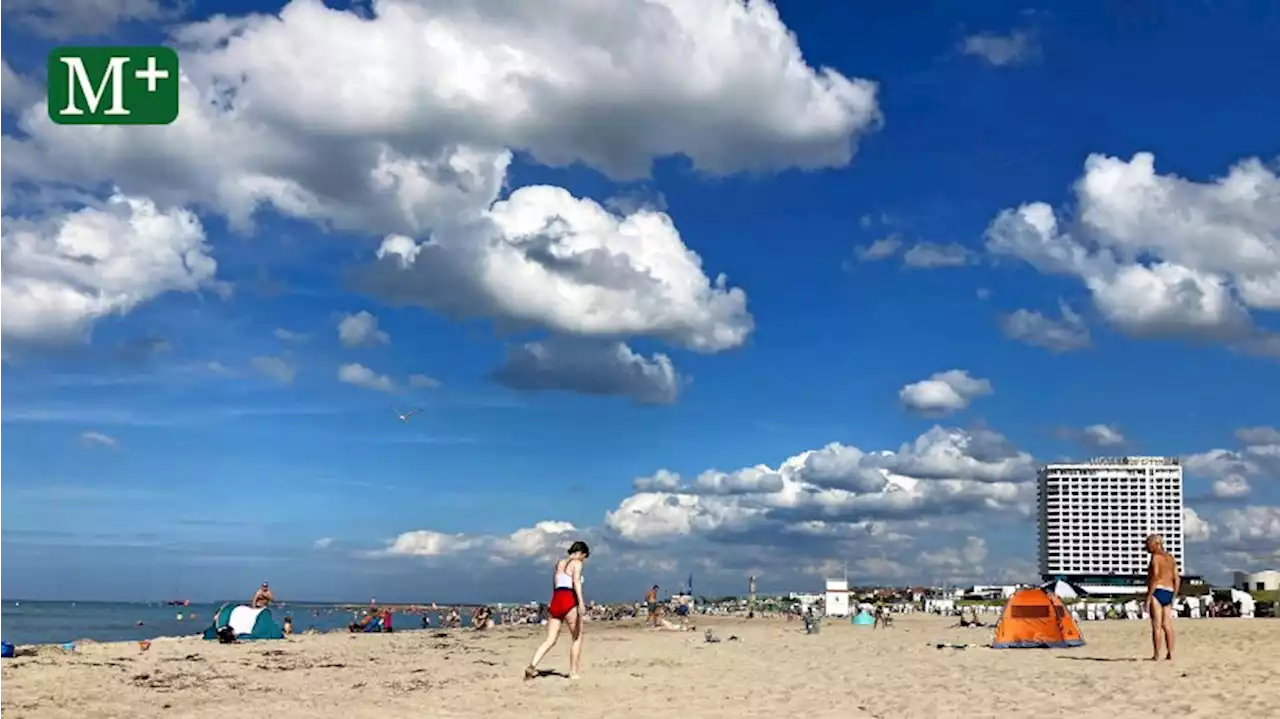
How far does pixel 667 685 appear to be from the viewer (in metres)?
13.5

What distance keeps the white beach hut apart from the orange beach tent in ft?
141

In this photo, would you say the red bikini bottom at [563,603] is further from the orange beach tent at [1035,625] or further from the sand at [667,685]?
the orange beach tent at [1035,625]

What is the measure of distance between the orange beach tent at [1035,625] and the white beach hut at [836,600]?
43.1m

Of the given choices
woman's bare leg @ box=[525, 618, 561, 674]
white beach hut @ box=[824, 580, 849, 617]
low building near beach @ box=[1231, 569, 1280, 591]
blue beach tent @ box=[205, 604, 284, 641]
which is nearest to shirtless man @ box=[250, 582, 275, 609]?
blue beach tent @ box=[205, 604, 284, 641]

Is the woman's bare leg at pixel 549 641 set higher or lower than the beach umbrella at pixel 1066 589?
higher

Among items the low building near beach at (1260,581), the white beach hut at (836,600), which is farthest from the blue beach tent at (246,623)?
the low building near beach at (1260,581)

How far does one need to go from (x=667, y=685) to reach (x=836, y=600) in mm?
55638

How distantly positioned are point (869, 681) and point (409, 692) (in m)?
5.72

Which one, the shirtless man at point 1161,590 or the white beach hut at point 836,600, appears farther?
the white beach hut at point 836,600

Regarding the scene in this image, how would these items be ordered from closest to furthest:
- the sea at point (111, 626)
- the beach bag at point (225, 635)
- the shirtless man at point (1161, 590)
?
the shirtless man at point (1161, 590) < the beach bag at point (225, 635) < the sea at point (111, 626)

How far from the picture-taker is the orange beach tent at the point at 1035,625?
2291 cm

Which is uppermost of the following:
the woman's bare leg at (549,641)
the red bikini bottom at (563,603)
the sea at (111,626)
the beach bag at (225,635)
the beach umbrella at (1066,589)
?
the red bikini bottom at (563,603)

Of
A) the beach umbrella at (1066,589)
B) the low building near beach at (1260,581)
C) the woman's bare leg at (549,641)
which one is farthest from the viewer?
the low building near beach at (1260,581)

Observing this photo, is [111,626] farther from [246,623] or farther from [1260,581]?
[1260,581]
